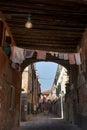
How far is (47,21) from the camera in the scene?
9094 mm

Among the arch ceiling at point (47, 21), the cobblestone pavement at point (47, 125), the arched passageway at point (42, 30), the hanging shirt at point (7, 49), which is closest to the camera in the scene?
the arch ceiling at point (47, 21)

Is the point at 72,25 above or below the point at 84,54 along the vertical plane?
above

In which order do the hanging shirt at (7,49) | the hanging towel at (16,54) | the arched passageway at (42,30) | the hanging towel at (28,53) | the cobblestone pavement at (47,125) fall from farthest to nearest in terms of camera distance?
the cobblestone pavement at (47,125), the hanging towel at (28,53), the hanging towel at (16,54), the hanging shirt at (7,49), the arched passageway at (42,30)

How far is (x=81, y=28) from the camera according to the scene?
9.69 metres

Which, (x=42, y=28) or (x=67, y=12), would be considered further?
(x=42, y=28)

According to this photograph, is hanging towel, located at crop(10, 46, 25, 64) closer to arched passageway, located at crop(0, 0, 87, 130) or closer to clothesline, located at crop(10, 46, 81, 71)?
clothesline, located at crop(10, 46, 81, 71)

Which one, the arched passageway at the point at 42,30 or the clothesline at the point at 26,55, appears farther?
the clothesline at the point at 26,55

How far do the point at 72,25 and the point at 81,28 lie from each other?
0.50 m

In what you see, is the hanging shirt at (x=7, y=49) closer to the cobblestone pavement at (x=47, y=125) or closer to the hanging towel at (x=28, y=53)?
Result: the hanging towel at (x=28, y=53)

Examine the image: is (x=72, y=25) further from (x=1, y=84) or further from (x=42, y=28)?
(x=1, y=84)

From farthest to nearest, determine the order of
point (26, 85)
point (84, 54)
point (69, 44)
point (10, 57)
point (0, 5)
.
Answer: point (26, 85)
point (69, 44)
point (84, 54)
point (10, 57)
point (0, 5)

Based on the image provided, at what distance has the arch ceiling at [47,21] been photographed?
7.91m

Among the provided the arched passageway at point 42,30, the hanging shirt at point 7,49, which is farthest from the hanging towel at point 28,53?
the arched passageway at point 42,30

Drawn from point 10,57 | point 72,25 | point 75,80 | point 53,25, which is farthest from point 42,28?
point 75,80
